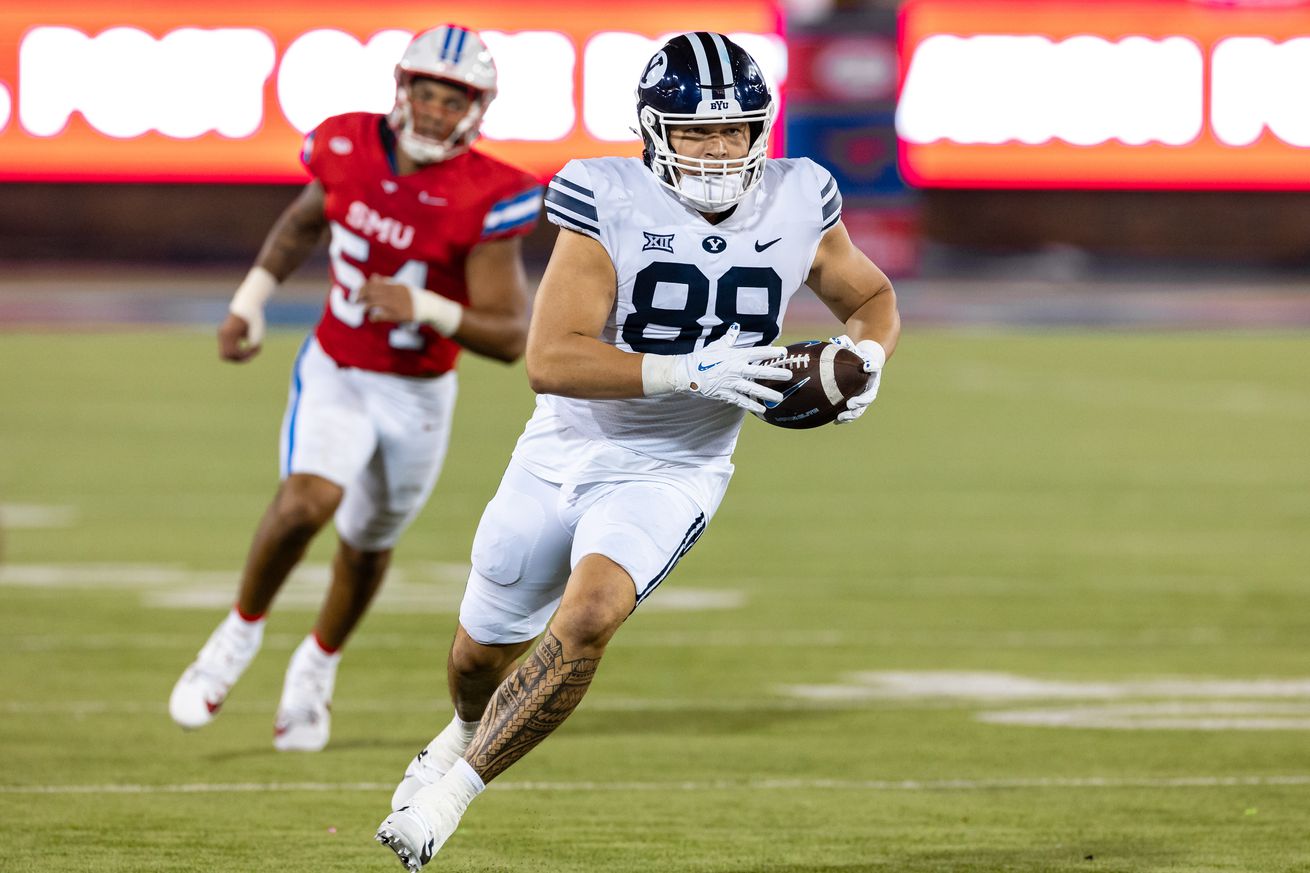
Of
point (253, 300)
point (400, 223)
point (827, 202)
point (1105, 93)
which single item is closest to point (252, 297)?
point (253, 300)

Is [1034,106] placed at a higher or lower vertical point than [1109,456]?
lower

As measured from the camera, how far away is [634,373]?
3.95 m

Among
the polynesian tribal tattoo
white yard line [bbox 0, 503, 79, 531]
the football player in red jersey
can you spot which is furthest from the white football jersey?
white yard line [bbox 0, 503, 79, 531]

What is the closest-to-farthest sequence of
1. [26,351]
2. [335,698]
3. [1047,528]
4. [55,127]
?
[335,698], [1047,528], [26,351], [55,127]

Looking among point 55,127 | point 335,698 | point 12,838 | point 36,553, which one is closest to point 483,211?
point 335,698

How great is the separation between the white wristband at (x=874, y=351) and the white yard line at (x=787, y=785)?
4.62 ft

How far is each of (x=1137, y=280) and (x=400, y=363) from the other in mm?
18621

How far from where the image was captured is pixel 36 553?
8.66 metres

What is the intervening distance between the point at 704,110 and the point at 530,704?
1.15 meters

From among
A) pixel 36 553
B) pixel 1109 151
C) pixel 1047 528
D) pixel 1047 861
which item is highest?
pixel 1047 861

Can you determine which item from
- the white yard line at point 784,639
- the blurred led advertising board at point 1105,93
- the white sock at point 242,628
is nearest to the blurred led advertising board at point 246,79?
the blurred led advertising board at point 1105,93

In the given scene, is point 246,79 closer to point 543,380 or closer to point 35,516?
point 35,516

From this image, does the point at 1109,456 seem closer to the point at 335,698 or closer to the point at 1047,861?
the point at 335,698

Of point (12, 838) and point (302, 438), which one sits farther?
point (302, 438)
